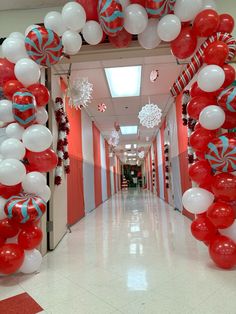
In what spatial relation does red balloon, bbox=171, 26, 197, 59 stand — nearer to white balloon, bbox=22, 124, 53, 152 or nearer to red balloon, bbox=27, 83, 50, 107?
red balloon, bbox=27, 83, 50, 107

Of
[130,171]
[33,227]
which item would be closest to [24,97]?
[33,227]

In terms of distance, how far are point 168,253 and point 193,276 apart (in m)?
0.64

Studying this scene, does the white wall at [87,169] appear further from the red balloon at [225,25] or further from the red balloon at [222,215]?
the red balloon at [225,25]

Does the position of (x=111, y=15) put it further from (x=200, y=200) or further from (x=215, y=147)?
(x=200, y=200)

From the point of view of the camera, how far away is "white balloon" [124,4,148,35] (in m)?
2.05

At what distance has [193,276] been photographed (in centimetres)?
198

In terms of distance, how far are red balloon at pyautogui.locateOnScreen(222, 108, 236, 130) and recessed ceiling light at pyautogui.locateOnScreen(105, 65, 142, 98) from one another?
7.41ft

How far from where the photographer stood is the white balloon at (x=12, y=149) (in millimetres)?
2033

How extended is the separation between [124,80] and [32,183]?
10.4 ft

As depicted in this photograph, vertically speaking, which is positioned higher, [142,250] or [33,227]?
[33,227]

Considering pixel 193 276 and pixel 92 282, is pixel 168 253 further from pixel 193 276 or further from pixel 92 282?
pixel 92 282

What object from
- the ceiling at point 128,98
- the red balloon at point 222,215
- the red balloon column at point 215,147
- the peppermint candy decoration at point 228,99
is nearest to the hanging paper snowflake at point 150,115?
the ceiling at point 128,98

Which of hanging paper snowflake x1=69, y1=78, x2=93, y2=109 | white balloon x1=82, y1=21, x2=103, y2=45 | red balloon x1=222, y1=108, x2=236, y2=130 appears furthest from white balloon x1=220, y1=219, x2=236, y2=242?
hanging paper snowflake x1=69, y1=78, x2=93, y2=109

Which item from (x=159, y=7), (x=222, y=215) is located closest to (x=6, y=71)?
(x=159, y=7)
